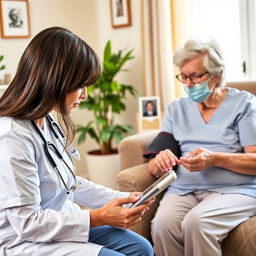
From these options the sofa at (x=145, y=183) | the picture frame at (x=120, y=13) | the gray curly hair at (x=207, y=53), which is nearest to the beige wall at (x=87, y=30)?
the picture frame at (x=120, y=13)

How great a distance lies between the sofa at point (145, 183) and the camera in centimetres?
162

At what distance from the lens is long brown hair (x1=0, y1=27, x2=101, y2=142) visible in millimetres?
1229

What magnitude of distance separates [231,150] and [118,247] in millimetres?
750

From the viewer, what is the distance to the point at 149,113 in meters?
2.95

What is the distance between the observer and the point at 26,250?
1.19 metres

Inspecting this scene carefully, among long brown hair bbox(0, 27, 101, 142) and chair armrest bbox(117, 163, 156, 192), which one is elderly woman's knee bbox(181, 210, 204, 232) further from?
long brown hair bbox(0, 27, 101, 142)

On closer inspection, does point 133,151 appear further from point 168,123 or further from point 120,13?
point 120,13

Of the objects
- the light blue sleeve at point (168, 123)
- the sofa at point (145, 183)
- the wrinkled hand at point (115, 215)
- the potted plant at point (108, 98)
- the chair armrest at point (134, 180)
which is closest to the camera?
the wrinkled hand at point (115, 215)

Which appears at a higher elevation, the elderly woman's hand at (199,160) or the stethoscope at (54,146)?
the stethoscope at (54,146)

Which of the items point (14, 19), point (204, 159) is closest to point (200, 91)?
point (204, 159)

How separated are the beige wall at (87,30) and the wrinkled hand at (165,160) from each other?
1579 mm

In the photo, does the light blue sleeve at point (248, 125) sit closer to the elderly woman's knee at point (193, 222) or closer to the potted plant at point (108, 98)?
the elderly woman's knee at point (193, 222)

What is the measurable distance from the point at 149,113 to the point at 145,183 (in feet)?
3.45

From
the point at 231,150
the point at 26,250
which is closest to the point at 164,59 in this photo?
the point at 231,150
